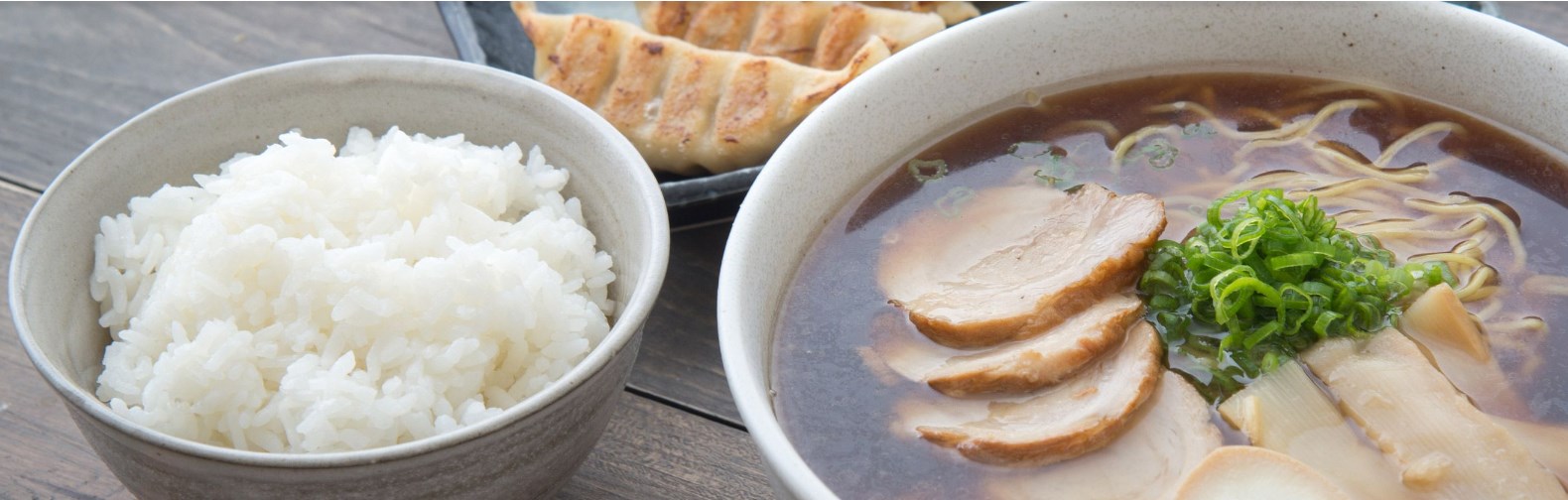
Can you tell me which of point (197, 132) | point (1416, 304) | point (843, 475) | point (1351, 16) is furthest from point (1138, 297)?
point (197, 132)

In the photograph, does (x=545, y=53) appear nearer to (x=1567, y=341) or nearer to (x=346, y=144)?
(x=346, y=144)

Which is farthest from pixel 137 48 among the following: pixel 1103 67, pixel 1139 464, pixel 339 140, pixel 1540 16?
pixel 1540 16

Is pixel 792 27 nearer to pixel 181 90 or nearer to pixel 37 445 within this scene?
pixel 181 90

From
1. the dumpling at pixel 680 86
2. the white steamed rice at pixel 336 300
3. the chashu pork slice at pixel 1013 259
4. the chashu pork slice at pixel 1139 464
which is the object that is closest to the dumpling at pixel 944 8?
the dumpling at pixel 680 86

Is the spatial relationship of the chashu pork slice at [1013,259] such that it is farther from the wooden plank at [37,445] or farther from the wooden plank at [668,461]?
the wooden plank at [37,445]

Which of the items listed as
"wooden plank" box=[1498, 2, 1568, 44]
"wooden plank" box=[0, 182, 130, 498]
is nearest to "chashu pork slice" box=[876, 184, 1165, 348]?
"wooden plank" box=[0, 182, 130, 498]
